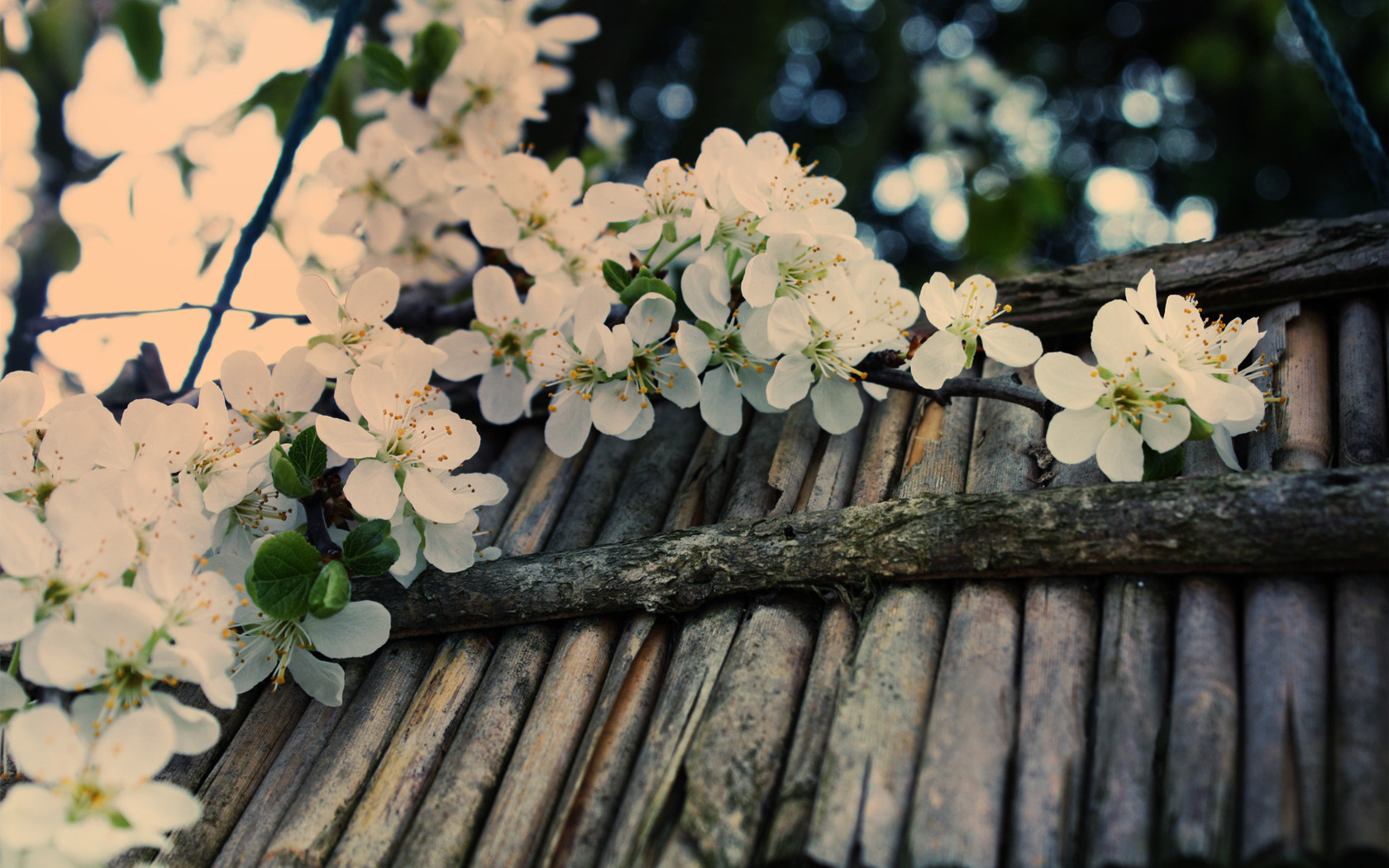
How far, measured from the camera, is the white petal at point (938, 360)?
92cm

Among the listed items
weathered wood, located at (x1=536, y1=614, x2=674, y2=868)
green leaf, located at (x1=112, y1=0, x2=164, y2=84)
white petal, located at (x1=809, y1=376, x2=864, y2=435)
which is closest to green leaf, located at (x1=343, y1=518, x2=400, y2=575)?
weathered wood, located at (x1=536, y1=614, x2=674, y2=868)

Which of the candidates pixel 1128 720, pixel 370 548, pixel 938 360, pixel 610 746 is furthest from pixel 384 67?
pixel 1128 720

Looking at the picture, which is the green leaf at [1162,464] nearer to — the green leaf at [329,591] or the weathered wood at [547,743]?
the weathered wood at [547,743]

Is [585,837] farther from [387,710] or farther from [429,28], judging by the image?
[429,28]

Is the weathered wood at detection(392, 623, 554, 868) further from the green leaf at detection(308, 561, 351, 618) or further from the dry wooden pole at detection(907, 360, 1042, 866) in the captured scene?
the dry wooden pole at detection(907, 360, 1042, 866)

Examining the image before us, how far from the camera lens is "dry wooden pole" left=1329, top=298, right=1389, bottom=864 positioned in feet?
1.82

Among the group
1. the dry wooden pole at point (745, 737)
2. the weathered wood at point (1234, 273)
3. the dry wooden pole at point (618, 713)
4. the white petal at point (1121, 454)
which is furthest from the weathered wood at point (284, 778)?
the weathered wood at point (1234, 273)

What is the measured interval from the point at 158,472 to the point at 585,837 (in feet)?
1.69

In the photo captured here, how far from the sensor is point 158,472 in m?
0.78

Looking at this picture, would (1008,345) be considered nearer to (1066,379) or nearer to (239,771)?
(1066,379)

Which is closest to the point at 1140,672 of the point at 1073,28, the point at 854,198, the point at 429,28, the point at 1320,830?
the point at 1320,830

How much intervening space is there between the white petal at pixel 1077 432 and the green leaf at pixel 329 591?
27.0 inches

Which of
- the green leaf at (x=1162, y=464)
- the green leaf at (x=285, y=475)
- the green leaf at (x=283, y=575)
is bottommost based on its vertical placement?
the green leaf at (x=283, y=575)

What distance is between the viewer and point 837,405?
3.22 ft
